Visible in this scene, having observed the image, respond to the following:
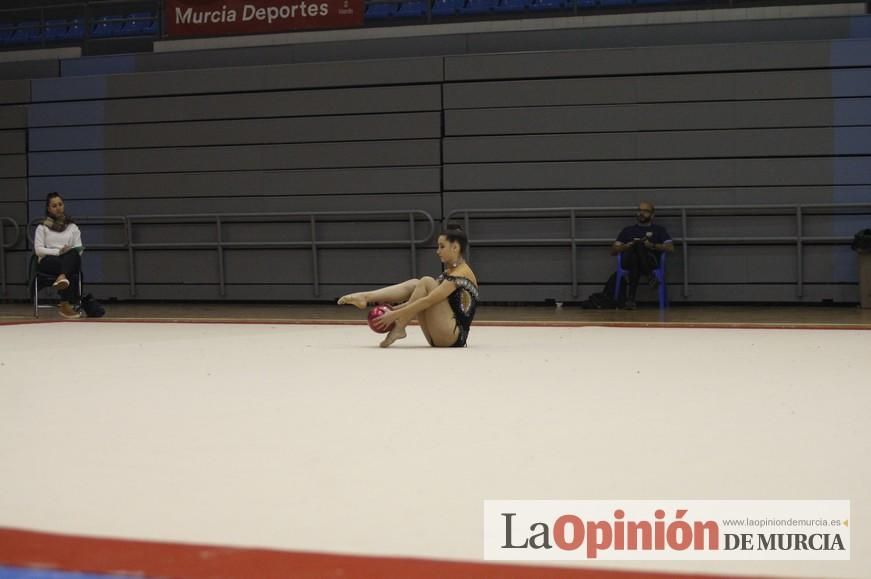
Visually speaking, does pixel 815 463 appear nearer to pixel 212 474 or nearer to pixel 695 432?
pixel 695 432

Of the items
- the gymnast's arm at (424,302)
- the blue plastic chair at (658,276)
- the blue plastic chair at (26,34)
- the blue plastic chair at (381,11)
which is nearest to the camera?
the gymnast's arm at (424,302)

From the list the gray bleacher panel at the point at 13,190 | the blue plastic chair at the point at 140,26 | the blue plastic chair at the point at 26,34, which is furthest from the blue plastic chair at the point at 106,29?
the gray bleacher panel at the point at 13,190

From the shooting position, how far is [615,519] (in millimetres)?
2301


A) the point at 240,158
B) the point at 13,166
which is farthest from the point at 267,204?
the point at 13,166

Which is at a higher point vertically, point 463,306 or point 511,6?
point 511,6

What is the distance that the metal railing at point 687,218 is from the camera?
1182cm

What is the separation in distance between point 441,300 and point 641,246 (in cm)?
548

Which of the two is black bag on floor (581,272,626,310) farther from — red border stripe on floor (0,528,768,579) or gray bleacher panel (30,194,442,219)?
red border stripe on floor (0,528,768,579)

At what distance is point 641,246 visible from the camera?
11.6m

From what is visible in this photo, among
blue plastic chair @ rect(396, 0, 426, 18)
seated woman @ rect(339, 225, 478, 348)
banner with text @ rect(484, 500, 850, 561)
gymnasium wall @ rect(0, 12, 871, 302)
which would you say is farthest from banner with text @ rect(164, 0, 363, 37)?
banner with text @ rect(484, 500, 850, 561)

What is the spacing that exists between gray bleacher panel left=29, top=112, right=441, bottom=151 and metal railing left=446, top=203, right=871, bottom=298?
1.32 m

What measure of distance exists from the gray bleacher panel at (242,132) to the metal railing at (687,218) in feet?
4.34

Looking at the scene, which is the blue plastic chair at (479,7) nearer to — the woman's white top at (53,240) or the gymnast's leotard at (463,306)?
the woman's white top at (53,240)

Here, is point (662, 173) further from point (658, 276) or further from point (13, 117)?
point (13, 117)
